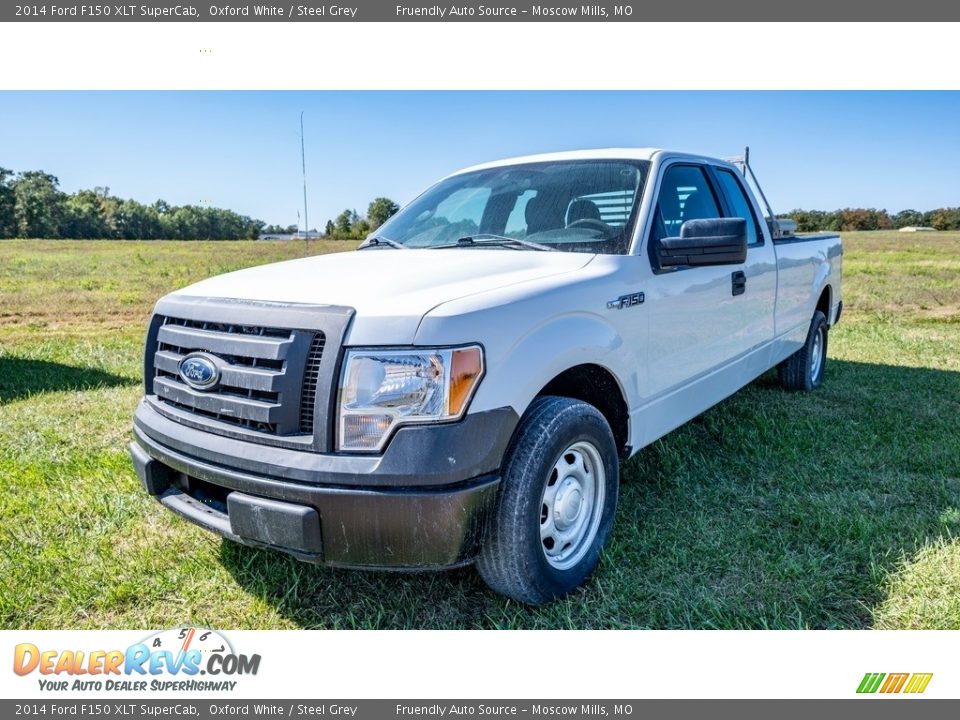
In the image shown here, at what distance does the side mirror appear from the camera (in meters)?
3.05

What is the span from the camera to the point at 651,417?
3207 millimetres

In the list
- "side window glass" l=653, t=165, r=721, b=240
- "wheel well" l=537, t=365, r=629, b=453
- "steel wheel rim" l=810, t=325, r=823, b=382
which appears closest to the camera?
"wheel well" l=537, t=365, r=629, b=453

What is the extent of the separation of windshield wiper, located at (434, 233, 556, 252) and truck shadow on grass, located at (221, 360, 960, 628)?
1.43 m

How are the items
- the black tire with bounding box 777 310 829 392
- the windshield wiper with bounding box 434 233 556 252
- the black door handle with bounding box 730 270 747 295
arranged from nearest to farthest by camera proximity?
the windshield wiper with bounding box 434 233 556 252
the black door handle with bounding box 730 270 747 295
the black tire with bounding box 777 310 829 392

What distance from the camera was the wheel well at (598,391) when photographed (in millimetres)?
2797

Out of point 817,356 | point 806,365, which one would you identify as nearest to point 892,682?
point 806,365

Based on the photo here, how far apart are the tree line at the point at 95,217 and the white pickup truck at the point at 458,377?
10.5 meters

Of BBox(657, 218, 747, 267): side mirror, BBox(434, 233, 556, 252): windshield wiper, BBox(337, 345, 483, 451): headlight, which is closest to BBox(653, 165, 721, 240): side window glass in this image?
BBox(657, 218, 747, 267): side mirror

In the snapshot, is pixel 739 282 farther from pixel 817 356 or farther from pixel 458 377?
pixel 817 356

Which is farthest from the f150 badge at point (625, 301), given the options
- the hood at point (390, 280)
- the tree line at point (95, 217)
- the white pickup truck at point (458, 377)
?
the tree line at point (95, 217)

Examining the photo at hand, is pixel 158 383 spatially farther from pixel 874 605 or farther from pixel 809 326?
pixel 809 326

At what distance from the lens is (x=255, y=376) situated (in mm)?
2258

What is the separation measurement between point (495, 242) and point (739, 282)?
166 centimetres

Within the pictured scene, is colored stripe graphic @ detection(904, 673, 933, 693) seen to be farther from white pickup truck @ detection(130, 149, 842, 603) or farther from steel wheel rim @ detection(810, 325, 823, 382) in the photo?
steel wheel rim @ detection(810, 325, 823, 382)
